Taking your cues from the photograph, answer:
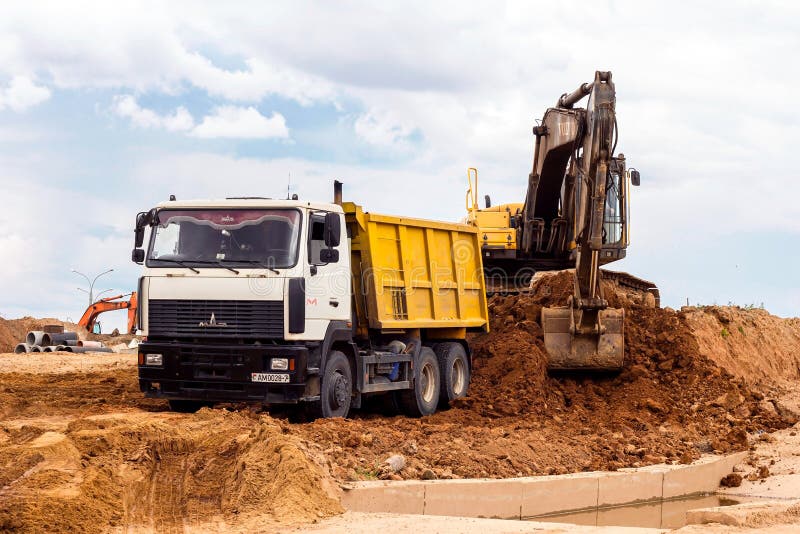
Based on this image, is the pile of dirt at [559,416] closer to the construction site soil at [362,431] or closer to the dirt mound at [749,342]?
the construction site soil at [362,431]

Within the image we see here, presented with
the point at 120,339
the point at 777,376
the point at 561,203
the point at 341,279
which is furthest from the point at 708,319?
the point at 120,339

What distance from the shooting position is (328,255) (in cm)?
1357

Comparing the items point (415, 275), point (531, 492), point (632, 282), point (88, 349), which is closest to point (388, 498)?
point (531, 492)

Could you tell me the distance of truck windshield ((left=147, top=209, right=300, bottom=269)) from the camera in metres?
13.4

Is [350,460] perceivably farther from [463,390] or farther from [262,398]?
[463,390]

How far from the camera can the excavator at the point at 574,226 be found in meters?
16.6

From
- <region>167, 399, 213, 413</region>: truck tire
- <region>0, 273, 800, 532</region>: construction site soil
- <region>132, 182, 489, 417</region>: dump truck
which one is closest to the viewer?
<region>0, 273, 800, 532</region>: construction site soil

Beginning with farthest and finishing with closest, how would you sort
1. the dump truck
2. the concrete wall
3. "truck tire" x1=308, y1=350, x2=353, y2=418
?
1. "truck tire" x1=308, y1=350, x2=353, y2=418
2. the dump truck
3. the concrete wall

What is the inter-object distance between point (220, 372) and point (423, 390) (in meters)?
4.34

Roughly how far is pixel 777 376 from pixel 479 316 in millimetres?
11205

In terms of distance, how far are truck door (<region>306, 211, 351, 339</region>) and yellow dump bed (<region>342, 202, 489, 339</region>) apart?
87 cm

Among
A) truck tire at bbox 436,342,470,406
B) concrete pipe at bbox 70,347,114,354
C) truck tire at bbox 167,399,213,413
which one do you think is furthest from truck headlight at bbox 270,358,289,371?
concrete pipe at bbox 70,347,114,354

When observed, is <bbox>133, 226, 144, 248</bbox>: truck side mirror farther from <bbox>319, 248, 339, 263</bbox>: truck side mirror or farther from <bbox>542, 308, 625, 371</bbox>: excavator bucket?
<bbox>542, 308, 625, 371</bbox>: excavator bucket

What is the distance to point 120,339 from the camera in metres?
34.1
